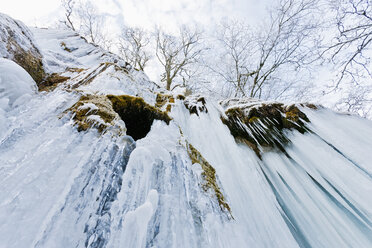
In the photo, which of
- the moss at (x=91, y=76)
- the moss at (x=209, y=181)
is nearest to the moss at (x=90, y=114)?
the moss at (x=209, y=181)

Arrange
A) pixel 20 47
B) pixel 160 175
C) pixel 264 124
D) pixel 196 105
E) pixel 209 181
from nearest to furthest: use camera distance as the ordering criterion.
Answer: pixel 160 175, pixel 209 181, pixel 20 47, pixel 264 124, pixel 196 105

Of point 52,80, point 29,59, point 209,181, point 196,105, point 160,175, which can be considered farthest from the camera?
point 196,105

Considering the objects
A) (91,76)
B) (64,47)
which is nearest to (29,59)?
(91,76)

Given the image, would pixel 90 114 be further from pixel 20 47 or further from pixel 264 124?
pixel 264 124

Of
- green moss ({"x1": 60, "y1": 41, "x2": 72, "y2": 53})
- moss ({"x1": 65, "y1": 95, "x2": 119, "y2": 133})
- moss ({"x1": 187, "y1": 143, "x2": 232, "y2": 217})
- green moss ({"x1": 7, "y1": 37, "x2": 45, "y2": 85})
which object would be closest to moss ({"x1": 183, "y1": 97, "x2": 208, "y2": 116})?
moss ({"x1": 187, "y1": 143, "x2": 232, "y2": 217})

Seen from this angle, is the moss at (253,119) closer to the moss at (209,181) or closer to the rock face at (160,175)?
the rock face at (160,175)

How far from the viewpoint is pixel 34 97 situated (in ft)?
5.55

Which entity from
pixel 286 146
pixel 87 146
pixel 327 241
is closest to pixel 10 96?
pixel 87 146

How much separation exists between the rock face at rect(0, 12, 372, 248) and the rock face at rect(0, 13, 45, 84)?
0.12 feet

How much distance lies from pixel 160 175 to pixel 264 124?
107 inches

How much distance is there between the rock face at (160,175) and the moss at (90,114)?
0.01 m

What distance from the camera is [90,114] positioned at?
1.52 metres

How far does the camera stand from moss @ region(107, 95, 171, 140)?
2211mm

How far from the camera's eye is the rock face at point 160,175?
87 cm
